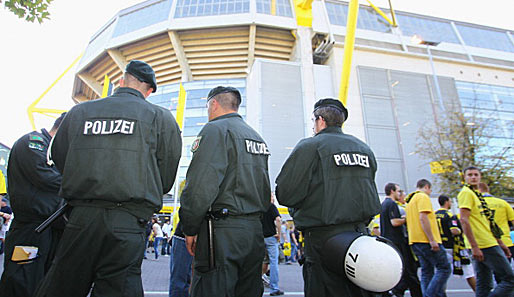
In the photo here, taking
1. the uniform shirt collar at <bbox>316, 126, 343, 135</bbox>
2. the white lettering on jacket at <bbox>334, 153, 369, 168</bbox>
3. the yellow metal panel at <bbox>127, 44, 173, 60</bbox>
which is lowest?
the white lettering on jacket at <bbox>334, 153, 369, 168</bbox>

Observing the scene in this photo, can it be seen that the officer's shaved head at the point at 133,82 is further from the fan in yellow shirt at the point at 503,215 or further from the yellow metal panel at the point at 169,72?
the yellow metal panel at the point at 169,72

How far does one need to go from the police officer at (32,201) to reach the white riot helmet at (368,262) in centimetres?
244

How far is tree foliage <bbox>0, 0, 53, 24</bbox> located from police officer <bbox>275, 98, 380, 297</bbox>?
411cm

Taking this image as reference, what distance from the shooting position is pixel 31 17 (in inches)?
Answer: 160

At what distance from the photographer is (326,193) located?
2.25 metres

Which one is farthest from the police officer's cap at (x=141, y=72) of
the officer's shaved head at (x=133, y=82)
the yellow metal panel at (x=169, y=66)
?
the yellow metal panel at (x=169, y=66)

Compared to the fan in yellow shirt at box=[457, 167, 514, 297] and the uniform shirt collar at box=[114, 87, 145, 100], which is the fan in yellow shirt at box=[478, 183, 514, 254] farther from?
the uniform shirt collar at box=[114, 87, 145, 100]

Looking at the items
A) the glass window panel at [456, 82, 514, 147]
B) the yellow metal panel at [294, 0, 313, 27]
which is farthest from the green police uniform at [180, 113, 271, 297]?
Result: the glass window panel at [456, 82, 514, 147]

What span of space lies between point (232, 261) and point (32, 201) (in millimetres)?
1958

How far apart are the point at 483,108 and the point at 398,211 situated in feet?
89.6

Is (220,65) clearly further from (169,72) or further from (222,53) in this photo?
(169,72)

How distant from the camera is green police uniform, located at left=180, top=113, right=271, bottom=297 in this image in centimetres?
186

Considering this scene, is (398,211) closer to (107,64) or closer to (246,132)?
(246,132)

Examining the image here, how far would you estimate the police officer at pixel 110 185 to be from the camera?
1.55 meters
